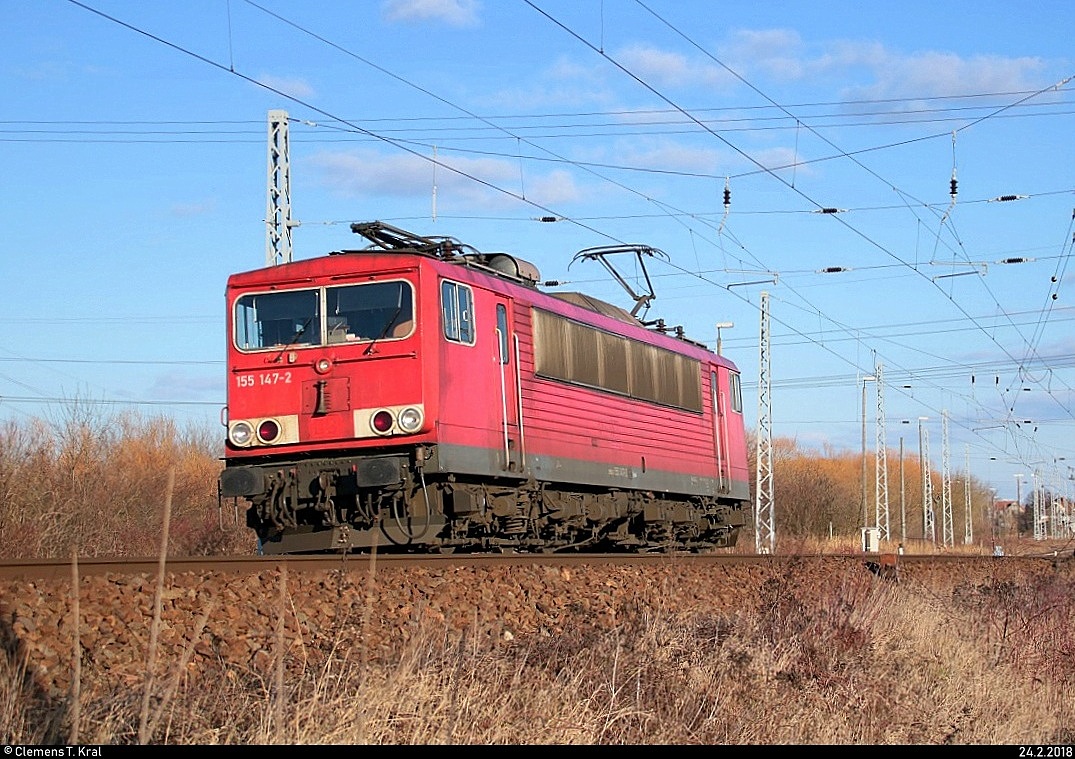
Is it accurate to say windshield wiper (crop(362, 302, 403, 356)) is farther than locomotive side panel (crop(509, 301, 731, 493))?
No

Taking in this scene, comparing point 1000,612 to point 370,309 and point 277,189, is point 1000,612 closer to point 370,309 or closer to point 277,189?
point 370,309

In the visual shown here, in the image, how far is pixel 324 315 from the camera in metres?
15.6

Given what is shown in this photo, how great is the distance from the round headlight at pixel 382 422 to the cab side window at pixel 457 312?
3.89 feet

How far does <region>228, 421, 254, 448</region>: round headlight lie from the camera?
15.4 m

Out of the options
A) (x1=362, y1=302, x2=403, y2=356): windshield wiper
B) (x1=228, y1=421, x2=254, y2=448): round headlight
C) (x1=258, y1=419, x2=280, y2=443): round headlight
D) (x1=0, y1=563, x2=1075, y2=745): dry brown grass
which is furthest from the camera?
(x1=228, y1=421, x2=254, y2=448): round headlight

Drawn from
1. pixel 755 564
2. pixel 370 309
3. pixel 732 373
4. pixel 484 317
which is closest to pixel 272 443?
pixel 370 309

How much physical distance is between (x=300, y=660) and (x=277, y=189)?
1571 cm

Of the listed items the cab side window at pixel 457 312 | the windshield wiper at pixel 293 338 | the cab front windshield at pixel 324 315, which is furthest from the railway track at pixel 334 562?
the windshield wiper at pixel 293 338

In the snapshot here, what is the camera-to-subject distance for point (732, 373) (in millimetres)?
26156

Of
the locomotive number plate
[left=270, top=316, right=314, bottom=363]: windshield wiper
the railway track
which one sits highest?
[left=270, top=316, right=314, bottom=363]: windshield wiper

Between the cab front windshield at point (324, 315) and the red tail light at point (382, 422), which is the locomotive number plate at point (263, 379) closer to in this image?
the cab front windshield at point (324, 315)

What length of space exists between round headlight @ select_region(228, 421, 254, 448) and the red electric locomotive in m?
0.02

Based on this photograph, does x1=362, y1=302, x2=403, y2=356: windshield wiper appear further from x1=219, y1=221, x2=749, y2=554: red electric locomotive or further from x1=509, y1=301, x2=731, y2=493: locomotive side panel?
x1=509, y1=301, x2=731, y2=493: locomotive side panel

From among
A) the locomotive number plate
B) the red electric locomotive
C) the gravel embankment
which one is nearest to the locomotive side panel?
the red electric locomotive
